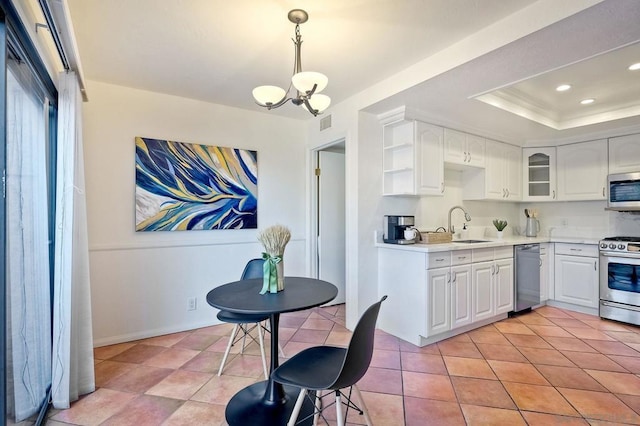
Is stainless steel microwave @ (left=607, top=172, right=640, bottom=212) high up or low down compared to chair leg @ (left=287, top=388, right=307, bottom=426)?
up

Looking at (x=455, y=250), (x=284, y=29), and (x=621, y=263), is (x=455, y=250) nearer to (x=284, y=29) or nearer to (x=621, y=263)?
(x=621, y=263)

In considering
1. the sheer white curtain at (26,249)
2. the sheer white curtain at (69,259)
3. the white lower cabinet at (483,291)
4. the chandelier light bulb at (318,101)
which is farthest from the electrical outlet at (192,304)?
the white lower cabinet at (483,291)

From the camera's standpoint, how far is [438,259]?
9.39 feet

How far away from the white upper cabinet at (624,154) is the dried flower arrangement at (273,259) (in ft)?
14.3

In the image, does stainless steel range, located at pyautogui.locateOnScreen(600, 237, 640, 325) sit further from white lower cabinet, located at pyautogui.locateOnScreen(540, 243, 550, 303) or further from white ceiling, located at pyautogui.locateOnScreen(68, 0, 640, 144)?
white ceiling, located at pyautogui.locateOnScreen(68, 0, 640, 144)

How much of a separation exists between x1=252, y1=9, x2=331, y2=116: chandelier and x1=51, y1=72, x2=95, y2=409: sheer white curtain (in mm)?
1184

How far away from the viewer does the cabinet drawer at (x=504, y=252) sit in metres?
3.38

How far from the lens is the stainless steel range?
3.31m

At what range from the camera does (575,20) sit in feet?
5.51

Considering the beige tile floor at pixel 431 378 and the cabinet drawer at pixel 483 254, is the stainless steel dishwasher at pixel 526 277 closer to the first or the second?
the beige tile floor at pixel 431 378

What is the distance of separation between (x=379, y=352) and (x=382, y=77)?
95.4 inches

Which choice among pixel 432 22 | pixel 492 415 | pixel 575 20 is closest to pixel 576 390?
pixel 492 415

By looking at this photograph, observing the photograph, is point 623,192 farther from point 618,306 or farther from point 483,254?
point 483,254

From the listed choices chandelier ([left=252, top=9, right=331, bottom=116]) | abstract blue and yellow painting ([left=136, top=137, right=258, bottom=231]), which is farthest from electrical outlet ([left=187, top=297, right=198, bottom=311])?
chandelier ([left=252, top=9, right=331, bottom=116])
